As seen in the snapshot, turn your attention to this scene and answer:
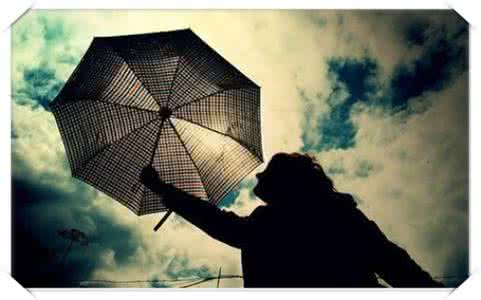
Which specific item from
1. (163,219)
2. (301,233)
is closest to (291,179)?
(301,233)

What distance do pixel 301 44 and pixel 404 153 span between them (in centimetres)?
64

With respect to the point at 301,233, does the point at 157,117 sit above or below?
above

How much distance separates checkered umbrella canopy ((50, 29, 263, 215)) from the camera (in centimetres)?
290

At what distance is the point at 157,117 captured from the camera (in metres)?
2.90

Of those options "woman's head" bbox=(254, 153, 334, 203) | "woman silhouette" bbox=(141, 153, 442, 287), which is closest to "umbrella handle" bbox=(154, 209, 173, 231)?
"woman silhouette" bbox=(141, 153, 442, 287)

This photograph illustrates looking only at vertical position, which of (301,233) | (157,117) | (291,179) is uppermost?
(157,117)

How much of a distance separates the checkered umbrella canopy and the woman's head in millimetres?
82

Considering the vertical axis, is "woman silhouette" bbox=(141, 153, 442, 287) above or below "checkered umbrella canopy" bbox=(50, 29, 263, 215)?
below

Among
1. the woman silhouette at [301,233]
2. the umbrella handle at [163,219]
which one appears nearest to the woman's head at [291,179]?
the woman silhouette at [301,233]

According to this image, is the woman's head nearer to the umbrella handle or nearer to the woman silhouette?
the woman silhouette

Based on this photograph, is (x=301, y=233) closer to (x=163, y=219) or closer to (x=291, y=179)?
(x=291, y=179)

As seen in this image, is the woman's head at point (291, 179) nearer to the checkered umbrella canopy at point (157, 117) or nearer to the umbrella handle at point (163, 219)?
the checkered umbrella canopy at point (157, 117)

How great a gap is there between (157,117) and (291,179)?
63cm

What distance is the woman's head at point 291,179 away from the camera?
2947 millimetres
